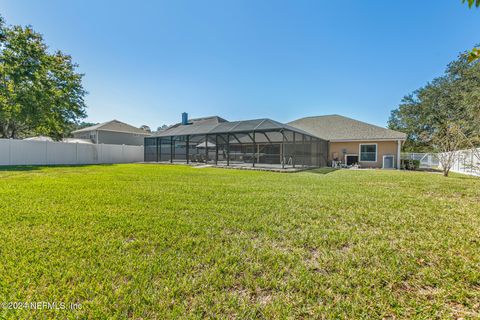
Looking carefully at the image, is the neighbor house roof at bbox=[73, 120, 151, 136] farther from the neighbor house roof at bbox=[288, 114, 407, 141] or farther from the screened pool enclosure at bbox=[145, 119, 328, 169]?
the neighbor house roof at bbox=[288, 114, 407, 141]

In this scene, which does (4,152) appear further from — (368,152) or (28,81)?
(368,152)

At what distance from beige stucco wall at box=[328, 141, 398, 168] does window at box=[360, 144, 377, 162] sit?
0.69ft

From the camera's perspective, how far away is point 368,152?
1664cm

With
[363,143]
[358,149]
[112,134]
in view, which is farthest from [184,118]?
[363,143]

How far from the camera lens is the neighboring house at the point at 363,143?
15.7 m

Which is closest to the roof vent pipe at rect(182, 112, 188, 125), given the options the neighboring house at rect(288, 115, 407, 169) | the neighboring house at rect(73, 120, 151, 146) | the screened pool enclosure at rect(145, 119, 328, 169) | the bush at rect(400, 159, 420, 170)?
the screened pool enclosure at rect(145, 119, 328, 169)

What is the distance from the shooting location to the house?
13188mm

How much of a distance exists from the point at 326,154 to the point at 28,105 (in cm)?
2231

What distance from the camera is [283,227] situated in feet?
10.1

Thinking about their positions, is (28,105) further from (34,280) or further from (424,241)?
(424,241)

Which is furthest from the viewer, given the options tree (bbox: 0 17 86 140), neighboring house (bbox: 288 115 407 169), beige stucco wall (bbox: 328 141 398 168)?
beige stucco wall (bbox: 328 141 398 168)

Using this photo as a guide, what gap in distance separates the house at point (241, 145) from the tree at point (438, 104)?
1172 centimetres

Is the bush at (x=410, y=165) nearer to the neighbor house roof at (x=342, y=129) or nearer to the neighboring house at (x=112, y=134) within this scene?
the neighbor house roof at (x=342, y=129)

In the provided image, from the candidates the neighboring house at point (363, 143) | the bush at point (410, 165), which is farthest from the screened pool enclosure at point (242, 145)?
the bush at point (410, 165)
